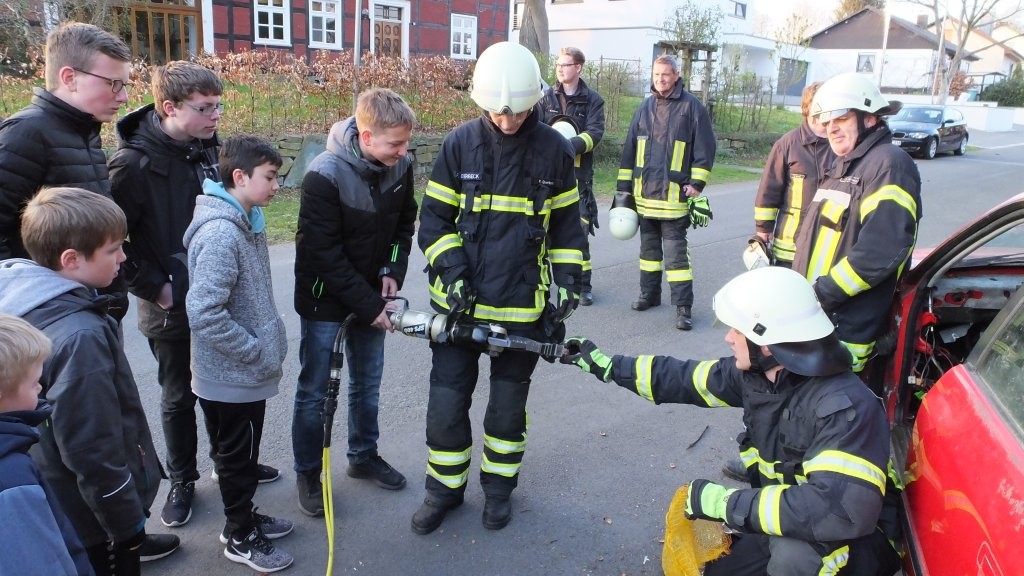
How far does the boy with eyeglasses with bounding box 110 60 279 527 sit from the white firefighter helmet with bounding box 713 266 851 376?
227cm

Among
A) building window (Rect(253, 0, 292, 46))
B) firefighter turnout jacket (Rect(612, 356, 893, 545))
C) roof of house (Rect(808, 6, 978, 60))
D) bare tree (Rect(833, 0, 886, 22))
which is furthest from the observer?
bare tree (Rect(833, 0, 886, 22))

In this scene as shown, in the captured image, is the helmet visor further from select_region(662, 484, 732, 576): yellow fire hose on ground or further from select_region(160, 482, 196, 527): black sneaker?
select_region(160, 482, 196, 527): black sneaker

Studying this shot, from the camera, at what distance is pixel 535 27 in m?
18.8

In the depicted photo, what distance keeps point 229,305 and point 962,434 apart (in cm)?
251

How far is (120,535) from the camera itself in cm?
218

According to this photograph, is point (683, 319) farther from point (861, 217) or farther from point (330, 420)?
point (330, 420)

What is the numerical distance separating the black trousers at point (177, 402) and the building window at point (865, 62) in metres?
59.6

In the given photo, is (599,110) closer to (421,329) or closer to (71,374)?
(421,329)

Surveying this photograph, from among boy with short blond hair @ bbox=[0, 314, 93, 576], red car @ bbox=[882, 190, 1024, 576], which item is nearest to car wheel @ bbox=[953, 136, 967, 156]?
red car @ bbox=[882, 190, 1024, 576]

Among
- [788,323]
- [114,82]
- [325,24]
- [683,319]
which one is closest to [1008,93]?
[325,24]

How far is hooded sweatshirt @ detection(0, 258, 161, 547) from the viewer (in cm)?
200

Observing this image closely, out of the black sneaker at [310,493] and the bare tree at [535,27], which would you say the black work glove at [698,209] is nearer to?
the black sneaker at [310,493]

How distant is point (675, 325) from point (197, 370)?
4170 millimetres

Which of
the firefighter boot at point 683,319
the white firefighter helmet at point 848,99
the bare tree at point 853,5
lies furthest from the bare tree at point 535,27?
the bare tree at point 853,5
